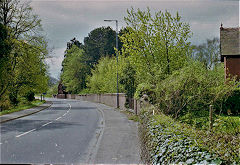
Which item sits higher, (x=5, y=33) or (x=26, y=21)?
(x=26, y=21)

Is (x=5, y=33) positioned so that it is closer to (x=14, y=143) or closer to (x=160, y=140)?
(x=14, y=143)

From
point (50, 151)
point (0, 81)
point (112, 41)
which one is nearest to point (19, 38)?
point (0, 81)

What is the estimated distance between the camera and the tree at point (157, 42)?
19.1 metres

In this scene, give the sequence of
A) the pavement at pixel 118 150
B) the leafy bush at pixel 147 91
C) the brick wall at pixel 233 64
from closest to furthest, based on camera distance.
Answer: the pavement at pixel 118 150 < the leafy bush at pixel 147 91 < the brick wall at pixel 233 64

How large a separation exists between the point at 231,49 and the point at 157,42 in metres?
12.1

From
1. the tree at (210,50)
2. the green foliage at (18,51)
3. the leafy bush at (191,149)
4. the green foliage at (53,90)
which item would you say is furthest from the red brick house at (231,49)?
the leafy bush at (191,149)

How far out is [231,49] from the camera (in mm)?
27859

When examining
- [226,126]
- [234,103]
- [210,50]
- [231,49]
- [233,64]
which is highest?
[210,50]

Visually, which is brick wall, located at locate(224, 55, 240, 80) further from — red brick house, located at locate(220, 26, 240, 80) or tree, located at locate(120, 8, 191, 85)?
tree, located at locate(120, 8, 191, 85)

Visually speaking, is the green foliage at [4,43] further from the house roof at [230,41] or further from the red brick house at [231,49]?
the house roof at [230,41]

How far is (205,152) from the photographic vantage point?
3713mm

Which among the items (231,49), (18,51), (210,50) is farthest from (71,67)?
(210,50)

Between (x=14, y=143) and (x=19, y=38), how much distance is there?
20.3ft

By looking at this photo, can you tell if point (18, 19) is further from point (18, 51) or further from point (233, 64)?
point (233, 64)
